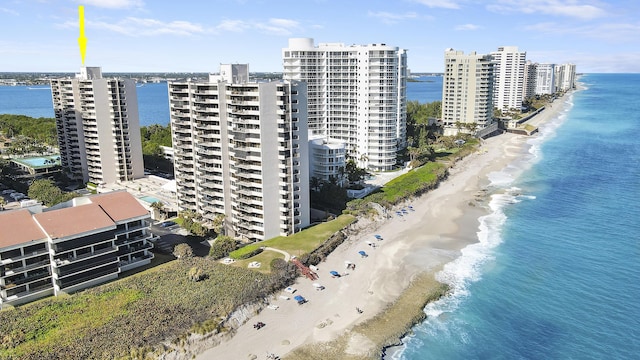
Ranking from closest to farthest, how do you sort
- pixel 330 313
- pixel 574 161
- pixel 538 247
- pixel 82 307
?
pixel 82 307, pixel 330 313, pixel 538 247, pixel 574 161

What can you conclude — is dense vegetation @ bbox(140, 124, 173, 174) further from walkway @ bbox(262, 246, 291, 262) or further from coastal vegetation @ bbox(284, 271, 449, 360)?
coastal vegetation @ bbox(284, 271, 449, 360)

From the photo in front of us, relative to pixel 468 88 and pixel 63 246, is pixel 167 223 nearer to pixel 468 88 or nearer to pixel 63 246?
pixel 63 246

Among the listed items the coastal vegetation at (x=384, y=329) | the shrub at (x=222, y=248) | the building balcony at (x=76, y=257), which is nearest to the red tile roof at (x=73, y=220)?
the building balcony at (x=76, y=257)

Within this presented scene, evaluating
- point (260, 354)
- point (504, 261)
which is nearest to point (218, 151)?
point (260, 354)

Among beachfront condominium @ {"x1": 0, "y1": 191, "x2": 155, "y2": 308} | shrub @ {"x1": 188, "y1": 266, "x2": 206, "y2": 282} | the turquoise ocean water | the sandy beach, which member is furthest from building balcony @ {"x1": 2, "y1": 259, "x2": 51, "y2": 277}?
the turquoise ocean water

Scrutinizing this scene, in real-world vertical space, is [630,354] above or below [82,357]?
below

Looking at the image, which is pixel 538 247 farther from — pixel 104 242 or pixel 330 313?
pixel 104 242
